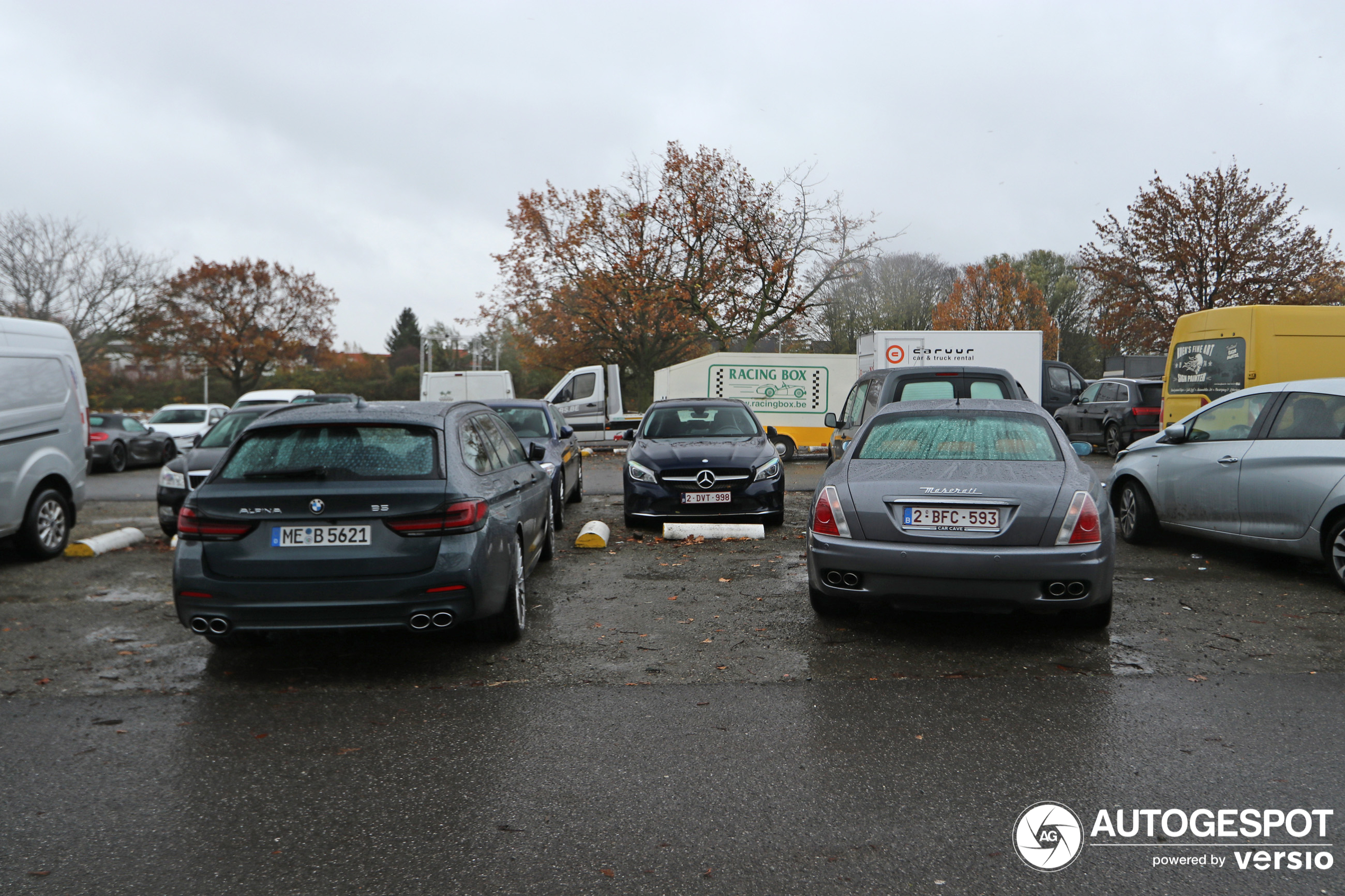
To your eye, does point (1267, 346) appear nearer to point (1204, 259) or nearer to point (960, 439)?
point (960, 439)

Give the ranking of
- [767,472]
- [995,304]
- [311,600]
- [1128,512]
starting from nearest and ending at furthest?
1. [311,600]
2. [1128,512]
3. [767,472]
4. [995,304]

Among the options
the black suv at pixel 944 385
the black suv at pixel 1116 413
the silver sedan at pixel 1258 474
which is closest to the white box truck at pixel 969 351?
the black suv at pixel 1116 413

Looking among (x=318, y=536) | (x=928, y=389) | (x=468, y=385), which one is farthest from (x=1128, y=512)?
(x=468, y=385)

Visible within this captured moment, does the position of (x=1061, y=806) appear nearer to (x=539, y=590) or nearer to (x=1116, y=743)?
(x=1116, y=743)

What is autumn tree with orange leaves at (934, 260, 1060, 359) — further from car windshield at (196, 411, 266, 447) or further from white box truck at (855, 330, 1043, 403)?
car windshield at (196, 411, 266, 447)

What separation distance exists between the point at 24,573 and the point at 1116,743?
8.73 metres

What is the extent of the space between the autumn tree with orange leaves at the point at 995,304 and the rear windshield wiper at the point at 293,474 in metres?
50.2

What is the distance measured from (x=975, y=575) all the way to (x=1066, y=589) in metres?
0.52

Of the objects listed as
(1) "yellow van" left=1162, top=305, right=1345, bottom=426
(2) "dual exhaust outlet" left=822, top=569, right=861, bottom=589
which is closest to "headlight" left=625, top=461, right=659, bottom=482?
(2) "dual exhaust outlet" left=822, top=569, right=861, bottom=589

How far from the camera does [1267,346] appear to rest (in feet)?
44.1

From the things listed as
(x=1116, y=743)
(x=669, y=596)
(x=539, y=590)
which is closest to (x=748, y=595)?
(x=669, y=596)

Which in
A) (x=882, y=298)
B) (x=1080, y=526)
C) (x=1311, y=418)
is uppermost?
(x=882, y=298)

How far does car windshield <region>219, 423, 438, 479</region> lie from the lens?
5.06 meters

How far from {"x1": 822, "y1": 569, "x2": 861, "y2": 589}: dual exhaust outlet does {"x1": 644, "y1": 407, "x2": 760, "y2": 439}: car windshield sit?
17.8 feet
